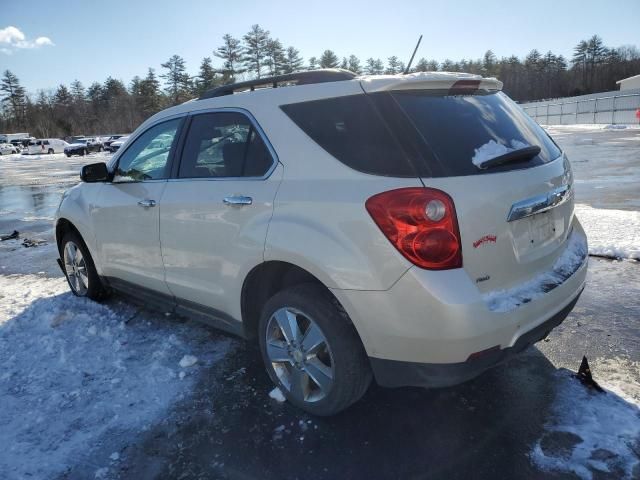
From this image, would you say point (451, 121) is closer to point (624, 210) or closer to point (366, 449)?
point (366, 449)

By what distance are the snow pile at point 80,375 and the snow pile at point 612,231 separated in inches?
168

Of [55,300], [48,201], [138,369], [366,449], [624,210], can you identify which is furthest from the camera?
[48,201]

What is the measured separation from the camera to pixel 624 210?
7.41 meters

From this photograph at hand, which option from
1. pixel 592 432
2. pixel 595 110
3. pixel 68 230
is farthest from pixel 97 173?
pixel 595 110

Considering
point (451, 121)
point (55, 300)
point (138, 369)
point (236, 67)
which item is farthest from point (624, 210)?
point (236, 67)

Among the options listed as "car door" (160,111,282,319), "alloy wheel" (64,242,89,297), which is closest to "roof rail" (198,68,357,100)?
"car door" (160,111,282,319)

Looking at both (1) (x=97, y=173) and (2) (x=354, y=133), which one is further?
(1) (x=97, y=173)

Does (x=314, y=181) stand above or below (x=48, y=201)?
above

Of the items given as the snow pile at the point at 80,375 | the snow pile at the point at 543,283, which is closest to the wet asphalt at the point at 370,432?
the snow pile at the point at 80,375

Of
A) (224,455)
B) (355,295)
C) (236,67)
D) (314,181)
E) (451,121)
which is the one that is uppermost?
(236,67)

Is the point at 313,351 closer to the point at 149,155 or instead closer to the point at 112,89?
the point at 149,155

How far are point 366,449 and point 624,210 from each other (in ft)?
21.8

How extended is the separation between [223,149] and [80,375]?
1.91 metres

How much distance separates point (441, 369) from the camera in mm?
2322
